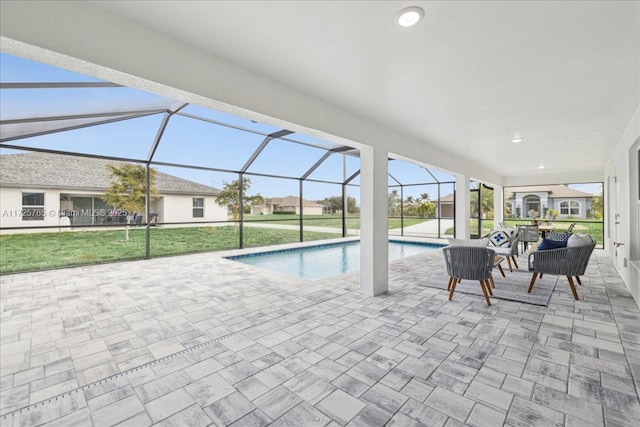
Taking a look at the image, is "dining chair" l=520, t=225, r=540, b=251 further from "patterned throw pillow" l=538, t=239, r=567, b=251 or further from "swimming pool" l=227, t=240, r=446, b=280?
"patterned throw pillow" l=538, t=239, r=567, b=251

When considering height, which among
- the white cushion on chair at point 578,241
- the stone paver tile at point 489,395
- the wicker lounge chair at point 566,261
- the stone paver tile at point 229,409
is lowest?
the stone paver tile at point 229,409

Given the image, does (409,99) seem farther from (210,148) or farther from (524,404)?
(210,148)

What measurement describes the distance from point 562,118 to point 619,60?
74.2 inches

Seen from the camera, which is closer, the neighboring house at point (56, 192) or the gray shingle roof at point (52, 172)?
the neighboring house at point (56, 192)

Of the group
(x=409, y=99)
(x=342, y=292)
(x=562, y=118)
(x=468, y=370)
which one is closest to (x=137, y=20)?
(x=409, y=99)

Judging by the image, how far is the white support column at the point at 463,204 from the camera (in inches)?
291

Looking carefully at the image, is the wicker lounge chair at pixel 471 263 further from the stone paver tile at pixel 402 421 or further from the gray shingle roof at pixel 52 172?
the gray shingle roof at pixel 52 172

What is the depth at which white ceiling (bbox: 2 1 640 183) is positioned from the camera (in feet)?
5.98

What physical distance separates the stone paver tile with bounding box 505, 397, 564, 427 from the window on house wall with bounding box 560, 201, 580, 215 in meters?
12.9

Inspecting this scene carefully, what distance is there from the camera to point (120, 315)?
11.1 ft

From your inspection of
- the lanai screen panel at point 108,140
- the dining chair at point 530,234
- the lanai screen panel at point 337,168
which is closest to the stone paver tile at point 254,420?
the lanai screen panel at point 108,140

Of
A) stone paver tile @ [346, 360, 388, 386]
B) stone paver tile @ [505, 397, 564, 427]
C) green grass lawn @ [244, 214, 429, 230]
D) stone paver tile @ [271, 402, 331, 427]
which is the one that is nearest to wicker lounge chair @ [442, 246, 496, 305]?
stone paver tile @ [505, 397, 564, 427]

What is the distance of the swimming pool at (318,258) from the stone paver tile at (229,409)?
13.8ft

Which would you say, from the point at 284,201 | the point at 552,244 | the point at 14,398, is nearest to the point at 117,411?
the point at 14,398
